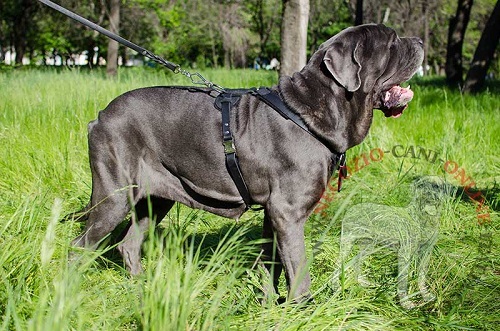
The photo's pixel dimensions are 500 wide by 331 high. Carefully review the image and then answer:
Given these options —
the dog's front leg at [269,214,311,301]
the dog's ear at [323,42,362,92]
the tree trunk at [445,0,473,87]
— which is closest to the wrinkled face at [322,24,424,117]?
the dog's ear at [323,42,362,92]

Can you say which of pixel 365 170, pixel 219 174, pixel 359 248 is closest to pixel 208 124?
pixel 219 174

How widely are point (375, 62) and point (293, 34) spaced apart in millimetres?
4889

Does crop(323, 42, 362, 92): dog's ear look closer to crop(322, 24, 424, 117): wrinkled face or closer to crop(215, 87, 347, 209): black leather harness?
crop(322, 24, 424, 117): wrinkled face

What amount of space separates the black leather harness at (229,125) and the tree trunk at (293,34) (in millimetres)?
4672

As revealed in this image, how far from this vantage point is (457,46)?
55.7ft

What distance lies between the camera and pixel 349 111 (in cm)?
308

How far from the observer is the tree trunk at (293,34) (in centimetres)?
764

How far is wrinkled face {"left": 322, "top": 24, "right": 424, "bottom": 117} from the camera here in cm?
296

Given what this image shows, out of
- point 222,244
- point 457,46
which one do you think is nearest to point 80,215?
point 222,244

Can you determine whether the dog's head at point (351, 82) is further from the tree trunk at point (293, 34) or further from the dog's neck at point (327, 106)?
the tree trunk at point (293, 34)

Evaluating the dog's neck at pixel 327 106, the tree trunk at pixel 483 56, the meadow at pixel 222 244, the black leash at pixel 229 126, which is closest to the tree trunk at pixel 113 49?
the meadow at pixel 222 244

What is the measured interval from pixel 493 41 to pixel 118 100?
956cm

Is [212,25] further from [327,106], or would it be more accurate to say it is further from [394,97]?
[327,106]

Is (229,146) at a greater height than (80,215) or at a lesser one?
greater
